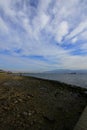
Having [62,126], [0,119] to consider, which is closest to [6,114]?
[0,119]

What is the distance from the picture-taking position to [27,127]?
7879 mm

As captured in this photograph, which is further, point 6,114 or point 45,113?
point 45,113

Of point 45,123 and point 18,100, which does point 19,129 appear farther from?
point 18,100

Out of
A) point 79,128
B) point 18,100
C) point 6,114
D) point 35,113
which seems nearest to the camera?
point 79,128

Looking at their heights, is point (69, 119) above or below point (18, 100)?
below

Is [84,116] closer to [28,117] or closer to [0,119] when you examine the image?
[28,117]

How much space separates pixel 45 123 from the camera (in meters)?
8.52

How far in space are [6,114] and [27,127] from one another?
1.82 metres

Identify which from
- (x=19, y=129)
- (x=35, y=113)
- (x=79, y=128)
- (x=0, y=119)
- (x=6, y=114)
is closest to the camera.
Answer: (x=79, y=128)

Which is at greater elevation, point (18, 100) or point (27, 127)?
point (18, 100)

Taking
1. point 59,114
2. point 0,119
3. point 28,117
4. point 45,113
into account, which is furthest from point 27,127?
point 59,114

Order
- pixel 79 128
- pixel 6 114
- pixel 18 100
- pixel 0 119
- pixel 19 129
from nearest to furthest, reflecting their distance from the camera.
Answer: pixel 79 128 → pixel 19 129 → pixel 0 119 → pixel 6 114 → pixel 18 100

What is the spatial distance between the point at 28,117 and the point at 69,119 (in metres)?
2.53

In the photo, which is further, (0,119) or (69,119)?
(69,119)
